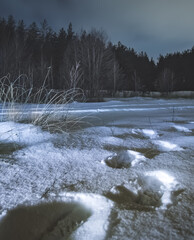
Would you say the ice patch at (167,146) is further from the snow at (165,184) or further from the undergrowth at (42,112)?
the undergrowth at (42,112)

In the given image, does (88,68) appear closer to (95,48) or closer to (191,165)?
(95,48)

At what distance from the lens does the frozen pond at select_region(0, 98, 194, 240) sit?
48cm

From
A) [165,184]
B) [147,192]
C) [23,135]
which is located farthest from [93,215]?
[23,135]

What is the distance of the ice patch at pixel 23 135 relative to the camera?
1.24m

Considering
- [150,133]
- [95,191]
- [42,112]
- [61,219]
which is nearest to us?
[61,219]

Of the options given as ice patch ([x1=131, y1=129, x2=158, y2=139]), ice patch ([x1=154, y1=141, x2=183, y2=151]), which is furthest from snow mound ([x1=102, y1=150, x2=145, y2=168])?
ice patch ([x1=131, y1=129, x2=158, y2=139])

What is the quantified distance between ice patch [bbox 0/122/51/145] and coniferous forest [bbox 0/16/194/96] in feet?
2.35

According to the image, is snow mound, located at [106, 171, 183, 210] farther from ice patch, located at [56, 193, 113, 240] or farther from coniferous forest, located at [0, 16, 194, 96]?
coniferous forest, located at [0, 16, 194, 96]

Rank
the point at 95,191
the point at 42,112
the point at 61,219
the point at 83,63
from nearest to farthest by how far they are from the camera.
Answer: the point at 61,219 < the point at 95,191 < the point at 42,112 < the point at 83,63

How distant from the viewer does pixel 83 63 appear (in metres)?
11.0

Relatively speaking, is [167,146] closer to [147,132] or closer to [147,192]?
[147,132]

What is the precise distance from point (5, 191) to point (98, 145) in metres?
0.68

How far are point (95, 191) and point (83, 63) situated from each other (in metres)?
11.1

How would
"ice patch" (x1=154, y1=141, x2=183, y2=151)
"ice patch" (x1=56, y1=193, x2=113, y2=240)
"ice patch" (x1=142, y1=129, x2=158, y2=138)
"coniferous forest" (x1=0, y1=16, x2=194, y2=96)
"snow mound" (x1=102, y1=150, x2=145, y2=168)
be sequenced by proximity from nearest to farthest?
"ice patch" (x1=56, y1=193, x2=113, y2=240), "snow mound" (x1=102, y1=150, x2=145, y2=168), "ice patch" (x1=154, y1=141, x2=183, y2=151), "ice patch" (x1=142, y1=129, x2=158, y2=138), "coniferous forest" (x1=0, y1=16, x2=194, y2=96)
